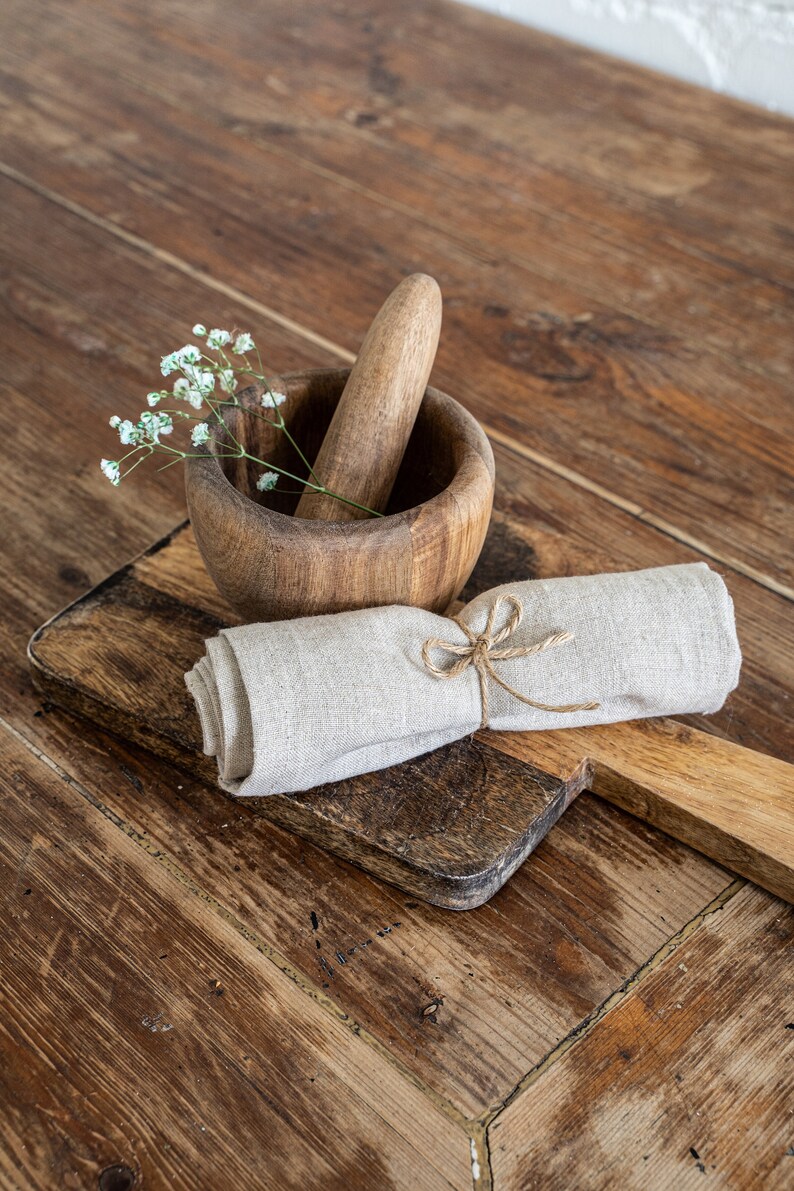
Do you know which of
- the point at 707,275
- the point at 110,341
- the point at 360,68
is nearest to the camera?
the point at 110,341

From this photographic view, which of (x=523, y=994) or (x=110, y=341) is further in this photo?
(x=110, y=341)

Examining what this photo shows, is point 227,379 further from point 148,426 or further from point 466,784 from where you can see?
point 466,784

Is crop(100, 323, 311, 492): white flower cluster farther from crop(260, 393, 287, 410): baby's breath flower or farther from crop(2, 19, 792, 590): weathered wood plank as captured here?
crop(2, 19, 792, 590): weathered wood plank

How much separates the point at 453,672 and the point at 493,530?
192 mm

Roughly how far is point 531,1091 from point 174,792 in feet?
0.81

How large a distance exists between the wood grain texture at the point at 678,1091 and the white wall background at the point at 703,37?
138 centimetres

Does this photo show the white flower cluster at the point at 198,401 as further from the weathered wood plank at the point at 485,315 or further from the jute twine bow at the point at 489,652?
the weathered wood plank at the point at 485,315

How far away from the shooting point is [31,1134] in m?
0.51

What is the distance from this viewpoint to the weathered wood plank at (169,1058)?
50 cm

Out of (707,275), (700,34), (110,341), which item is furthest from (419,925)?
(700,34)

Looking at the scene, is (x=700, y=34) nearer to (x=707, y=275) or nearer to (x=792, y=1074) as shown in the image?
(x=707, y=275)

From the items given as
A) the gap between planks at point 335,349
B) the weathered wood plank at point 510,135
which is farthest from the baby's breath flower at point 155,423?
the weathered wood plank at point 510,135

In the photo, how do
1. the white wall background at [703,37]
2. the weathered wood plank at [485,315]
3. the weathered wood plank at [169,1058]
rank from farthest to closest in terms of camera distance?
1. the white wall background at [703,37]
2. the weathered wood plank at [485,315]
3. the weathered wood plank at [169,1058]

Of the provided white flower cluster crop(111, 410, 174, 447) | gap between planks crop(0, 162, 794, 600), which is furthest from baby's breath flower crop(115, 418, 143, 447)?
gap between planks crop(0, 162, 794, 600)
